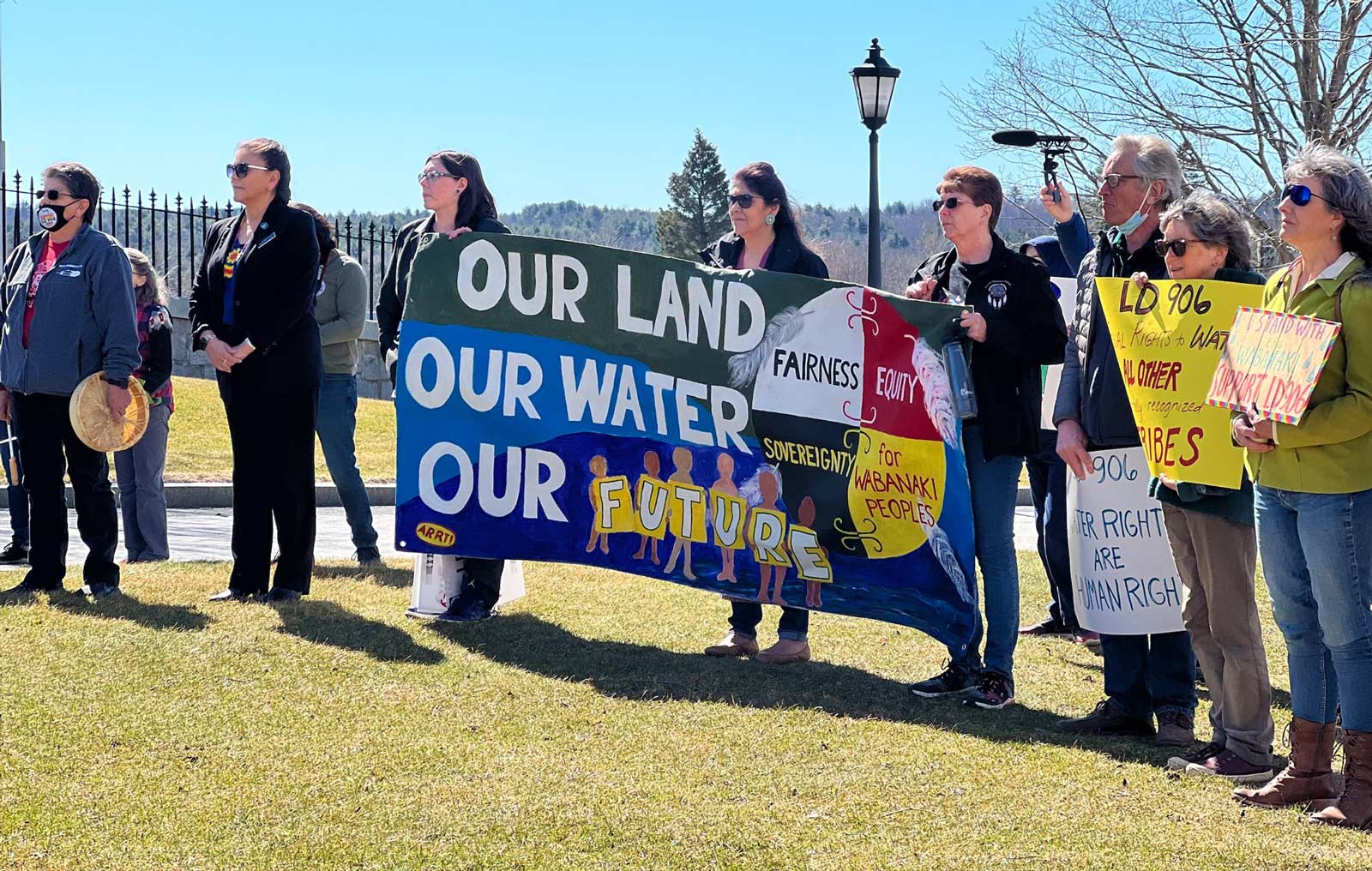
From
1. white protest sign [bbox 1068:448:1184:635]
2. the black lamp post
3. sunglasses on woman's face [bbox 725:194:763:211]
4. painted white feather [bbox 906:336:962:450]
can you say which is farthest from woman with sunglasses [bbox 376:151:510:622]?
the black lamp post

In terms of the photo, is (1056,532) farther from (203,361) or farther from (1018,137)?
(203,361)

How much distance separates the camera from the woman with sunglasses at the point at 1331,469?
416cm

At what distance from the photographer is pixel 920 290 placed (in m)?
6.26

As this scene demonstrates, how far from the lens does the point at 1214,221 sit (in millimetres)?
4883

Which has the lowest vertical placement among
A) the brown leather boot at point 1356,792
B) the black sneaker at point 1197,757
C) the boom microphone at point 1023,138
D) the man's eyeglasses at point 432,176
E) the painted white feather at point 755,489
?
the black sneaker at point 1197,757

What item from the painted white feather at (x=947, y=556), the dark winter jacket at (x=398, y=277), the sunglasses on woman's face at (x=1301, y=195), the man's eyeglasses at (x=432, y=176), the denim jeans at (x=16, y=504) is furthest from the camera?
the denim jeans at (x=16, y=504)

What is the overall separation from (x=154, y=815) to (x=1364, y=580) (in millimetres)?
3563

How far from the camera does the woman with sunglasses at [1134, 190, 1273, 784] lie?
4828mm

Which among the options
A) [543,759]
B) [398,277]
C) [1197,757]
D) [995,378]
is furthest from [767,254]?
[1197,757]

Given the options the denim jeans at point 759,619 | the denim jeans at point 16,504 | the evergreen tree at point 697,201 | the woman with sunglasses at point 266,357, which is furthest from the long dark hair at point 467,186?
the evergreen tree at point 697,201

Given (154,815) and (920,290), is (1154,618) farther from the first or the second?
(154,815)

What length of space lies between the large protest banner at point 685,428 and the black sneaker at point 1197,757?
1.38m

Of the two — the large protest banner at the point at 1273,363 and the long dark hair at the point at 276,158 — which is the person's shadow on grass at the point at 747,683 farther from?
the long dark hair at the point at 276,158

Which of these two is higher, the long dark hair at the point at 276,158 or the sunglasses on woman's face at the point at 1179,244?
the long dark hair at the point at 276,158
